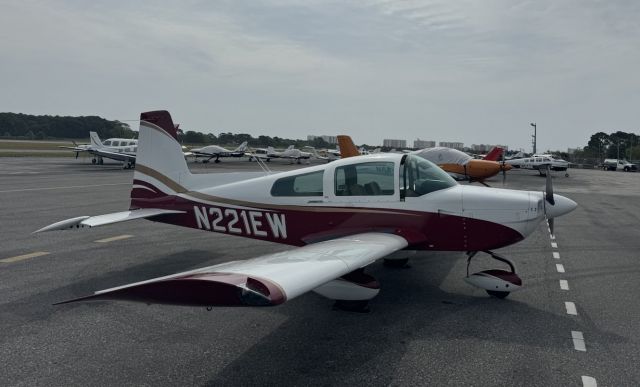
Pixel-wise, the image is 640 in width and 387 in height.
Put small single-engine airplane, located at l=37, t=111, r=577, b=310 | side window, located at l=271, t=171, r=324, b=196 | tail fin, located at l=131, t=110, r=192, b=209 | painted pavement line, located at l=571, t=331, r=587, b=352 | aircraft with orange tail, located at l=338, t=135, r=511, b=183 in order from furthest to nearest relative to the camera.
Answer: aircraft with orange tail, located at l=338, t=135, r=511, b=183, tail fin, located at l=131, t=110, r=192, b=209, side window, located at l=271, t=171, r=324, b=196, small single-engine airplane, located at l=37, t=111, r=577, b=310, painted pavement line, located at l=571, t=331, r=587, b=352

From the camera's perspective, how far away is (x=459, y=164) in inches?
874

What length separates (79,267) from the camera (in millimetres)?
7574

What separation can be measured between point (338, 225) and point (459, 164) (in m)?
17.1

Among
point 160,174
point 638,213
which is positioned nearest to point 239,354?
point 160,174

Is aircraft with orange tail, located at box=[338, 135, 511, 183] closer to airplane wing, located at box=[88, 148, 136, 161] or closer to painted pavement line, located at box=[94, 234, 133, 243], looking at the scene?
painted pavement line, located at box=[94, 234, 133, 243]

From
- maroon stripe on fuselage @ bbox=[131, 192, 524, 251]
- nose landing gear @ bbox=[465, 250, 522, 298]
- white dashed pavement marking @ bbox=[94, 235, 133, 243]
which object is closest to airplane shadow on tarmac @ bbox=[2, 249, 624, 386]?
nose landing gear @ bbox=[465, 250, 522, 298]

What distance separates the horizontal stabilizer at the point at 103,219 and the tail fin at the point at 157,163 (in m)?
0.33

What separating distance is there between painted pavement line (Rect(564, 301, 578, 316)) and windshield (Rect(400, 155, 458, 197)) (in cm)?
229

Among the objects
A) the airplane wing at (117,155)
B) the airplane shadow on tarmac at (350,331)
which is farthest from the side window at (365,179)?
the airplane wing at (117,155)

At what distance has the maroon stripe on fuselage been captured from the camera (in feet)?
20.4

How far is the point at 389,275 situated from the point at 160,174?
470cm

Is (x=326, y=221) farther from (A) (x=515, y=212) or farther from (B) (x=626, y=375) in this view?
(B) (x=626, y=375)

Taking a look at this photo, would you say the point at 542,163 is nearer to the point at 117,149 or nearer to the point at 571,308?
the point at 117,149

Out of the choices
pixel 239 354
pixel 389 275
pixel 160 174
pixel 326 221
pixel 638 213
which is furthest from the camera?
pixel 638 213
